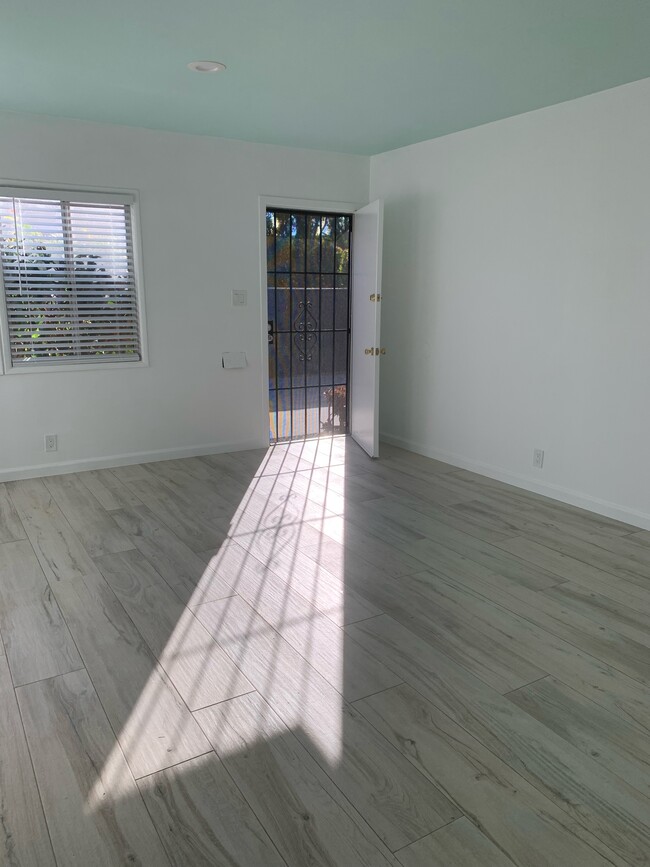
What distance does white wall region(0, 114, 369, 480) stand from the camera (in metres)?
4.43

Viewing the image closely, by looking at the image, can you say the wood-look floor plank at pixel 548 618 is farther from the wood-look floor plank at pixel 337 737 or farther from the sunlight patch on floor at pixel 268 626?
the wood-look floor plank at pixel 337 737

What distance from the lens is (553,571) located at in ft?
10.2

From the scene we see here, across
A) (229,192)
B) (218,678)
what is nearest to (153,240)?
(229,192)

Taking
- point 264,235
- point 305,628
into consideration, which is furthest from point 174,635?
point 264,235

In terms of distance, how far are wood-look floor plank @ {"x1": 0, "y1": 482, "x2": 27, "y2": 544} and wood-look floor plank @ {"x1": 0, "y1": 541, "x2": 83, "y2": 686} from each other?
10.0 inches

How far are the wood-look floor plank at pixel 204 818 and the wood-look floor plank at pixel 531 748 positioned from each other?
0.73m

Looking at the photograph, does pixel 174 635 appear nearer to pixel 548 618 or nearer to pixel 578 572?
pixel 548 618

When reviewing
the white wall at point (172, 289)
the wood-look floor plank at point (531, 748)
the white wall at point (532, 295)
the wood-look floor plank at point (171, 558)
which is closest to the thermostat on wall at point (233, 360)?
the white wall at point (172, 289)

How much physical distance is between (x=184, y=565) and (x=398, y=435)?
2.92m

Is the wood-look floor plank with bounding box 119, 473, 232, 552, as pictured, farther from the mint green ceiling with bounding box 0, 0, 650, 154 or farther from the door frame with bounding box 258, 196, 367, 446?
the mint green ceiling with bounding box 0, 0, 650, 154

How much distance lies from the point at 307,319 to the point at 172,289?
1276 millimetres

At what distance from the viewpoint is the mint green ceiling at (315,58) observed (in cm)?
257

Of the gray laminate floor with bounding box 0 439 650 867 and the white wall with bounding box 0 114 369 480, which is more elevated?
the white wall with bounding box 0 114 369 480

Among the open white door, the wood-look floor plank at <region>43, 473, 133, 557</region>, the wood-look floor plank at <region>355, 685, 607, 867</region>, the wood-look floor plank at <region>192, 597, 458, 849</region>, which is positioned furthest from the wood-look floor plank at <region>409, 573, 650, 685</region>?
the open white door
